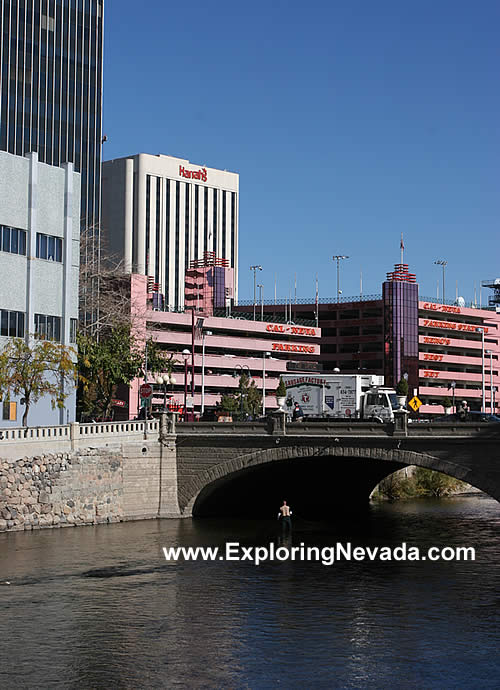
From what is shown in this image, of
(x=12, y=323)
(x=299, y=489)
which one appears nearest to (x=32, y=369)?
(x=12, y=323)

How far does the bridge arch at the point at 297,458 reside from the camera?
63.0 m

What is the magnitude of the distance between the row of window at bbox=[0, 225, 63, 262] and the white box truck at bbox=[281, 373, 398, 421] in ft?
74.7

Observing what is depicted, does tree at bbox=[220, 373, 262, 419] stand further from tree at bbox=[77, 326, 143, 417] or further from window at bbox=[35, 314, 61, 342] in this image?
window at bbox=[35, 314, 61, 342]

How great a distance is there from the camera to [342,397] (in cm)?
8450

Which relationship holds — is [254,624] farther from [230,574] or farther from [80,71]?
[80,71]

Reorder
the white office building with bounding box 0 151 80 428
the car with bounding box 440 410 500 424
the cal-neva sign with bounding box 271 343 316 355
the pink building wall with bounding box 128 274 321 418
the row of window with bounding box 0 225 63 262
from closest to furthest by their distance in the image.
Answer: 1. the row of window with bounding box 0 225 63 262
2. the white office building with bounding box 0 151 80 428
3. the car with bounding box 440 410 500 424
4. the pink building wall with bounding box 128 274 321 418
5. the cal-neva sign with bounding box 271 343 316 355

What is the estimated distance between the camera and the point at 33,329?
78062mm

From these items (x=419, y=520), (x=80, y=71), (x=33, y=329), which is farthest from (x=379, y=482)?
(x=80, y=71)

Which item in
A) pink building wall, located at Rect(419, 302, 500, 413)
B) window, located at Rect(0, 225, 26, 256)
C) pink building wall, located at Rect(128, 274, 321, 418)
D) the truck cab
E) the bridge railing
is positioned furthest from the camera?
Answer: pink building wall, located at Rect(419, 302, 500, 413)

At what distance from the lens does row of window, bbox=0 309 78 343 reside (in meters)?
76.2

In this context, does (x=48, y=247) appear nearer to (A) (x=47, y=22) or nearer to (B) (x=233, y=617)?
(B) (x=233, y=617)

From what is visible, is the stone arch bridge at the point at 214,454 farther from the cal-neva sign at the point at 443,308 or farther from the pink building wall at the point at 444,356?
the cal-neva sign at the point at 443,308

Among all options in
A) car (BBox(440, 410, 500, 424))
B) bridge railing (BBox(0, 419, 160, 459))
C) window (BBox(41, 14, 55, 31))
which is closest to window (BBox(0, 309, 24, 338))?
bridge railing (BBox(0, 419, 160, 459))

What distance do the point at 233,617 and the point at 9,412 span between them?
39.1m
